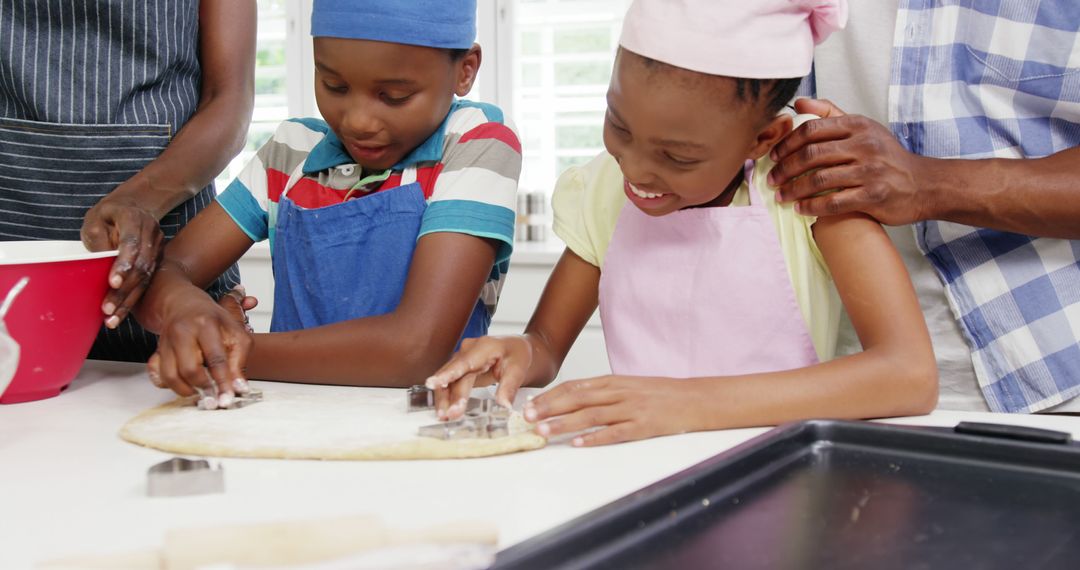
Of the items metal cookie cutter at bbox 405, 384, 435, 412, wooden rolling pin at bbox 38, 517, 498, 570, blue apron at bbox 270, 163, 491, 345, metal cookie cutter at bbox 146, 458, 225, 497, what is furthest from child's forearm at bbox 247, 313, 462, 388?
wooden rolling pin at bbox 38, 517, 498, 570

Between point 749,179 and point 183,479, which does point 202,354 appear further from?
point 749,179

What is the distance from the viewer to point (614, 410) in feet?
2.76

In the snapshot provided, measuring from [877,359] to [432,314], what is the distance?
521 millimetres

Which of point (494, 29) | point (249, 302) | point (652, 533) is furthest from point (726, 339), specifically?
point (494, 29)

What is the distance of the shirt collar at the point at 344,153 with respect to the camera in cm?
127

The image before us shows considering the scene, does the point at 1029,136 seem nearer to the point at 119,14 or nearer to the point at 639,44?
the point at 639,44

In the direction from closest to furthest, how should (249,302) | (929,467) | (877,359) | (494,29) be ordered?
(929,467) → (877,359) → (249,302) → (494,29)

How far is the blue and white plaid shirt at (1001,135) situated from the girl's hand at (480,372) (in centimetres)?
50

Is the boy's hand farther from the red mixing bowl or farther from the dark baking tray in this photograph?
the dark baking tray

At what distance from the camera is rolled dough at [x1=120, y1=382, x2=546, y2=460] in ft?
2.57

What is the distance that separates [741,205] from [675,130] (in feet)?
0.65

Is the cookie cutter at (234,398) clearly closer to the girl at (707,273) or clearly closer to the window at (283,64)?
the girl at (707,273)

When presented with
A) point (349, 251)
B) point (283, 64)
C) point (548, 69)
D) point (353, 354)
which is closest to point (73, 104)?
point (349, 251)

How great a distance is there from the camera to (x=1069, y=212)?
3.27 feet
